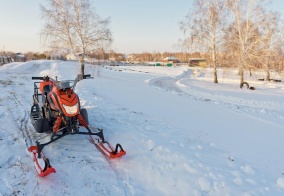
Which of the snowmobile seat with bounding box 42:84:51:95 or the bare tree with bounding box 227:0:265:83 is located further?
the bare tree with bounding box 227:0:265:83

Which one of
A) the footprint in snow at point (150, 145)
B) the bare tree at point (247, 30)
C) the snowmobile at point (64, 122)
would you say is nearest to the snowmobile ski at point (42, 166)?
the snowmobile at point (64, 122)

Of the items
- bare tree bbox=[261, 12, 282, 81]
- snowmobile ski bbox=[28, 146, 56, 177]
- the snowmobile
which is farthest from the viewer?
bare tree bbox=[261, 12, 282, 81]

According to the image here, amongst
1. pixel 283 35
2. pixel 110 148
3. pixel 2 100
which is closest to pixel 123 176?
pixel 110 148

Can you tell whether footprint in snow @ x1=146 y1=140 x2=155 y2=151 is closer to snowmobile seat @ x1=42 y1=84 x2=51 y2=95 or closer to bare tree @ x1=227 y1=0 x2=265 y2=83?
snowmobile seat @ x1=42 y1=84 x2=51 y2=95

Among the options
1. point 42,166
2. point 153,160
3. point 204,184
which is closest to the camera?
point 204,184

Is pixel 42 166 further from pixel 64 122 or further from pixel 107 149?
pixel 107 149

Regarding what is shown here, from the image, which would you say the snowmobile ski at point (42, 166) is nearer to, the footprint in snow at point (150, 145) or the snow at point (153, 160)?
the snow at point (153, 160)

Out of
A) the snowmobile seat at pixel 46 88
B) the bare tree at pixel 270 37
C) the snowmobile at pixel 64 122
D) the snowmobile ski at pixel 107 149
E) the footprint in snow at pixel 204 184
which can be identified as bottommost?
the footprint in snow at pixel 204 184

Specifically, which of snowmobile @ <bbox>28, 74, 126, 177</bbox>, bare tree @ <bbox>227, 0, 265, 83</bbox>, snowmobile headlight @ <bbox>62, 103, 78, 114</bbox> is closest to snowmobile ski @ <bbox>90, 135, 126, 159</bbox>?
snowmobile @ <bbox>28, 74, 126, 177</bbox>

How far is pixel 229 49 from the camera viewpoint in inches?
926

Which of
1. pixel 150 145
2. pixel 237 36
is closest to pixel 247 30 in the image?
pixel 237 36

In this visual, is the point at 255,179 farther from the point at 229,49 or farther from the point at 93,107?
the point at 229,49

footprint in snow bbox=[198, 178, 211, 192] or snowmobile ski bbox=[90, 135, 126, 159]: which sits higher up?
snowmobile ski bbox=[90, 135, 126, 159]

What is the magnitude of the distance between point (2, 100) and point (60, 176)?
21.8ft
